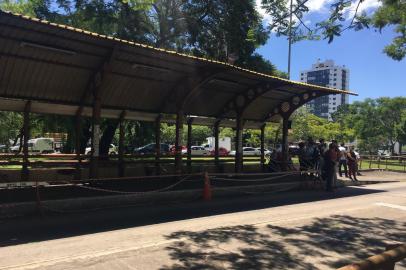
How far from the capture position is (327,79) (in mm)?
85375

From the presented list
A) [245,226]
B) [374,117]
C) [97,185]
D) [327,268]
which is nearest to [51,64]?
[97,185]

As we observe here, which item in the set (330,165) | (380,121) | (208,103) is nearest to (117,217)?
(208,103)

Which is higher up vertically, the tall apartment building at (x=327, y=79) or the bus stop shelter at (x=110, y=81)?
the tall apartment building at (x=327, y=79)

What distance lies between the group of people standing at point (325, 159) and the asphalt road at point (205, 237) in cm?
440

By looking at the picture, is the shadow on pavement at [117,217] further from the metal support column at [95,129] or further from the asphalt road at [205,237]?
the metal support column at [95,129]

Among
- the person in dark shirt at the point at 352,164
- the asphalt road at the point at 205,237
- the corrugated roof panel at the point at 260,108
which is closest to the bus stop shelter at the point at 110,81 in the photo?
the corrugated roof panel at the point at 260,108

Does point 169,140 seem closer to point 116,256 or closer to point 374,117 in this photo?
point 374,117

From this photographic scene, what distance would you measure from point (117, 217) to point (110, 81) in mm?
5843

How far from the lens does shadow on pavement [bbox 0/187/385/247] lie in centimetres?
857

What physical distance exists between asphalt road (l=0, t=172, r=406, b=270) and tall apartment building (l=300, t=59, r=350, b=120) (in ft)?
140

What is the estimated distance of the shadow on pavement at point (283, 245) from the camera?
6.96 m

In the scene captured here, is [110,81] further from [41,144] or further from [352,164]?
[41,144]

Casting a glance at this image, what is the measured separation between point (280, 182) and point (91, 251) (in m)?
11.9

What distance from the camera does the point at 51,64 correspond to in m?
13.1
